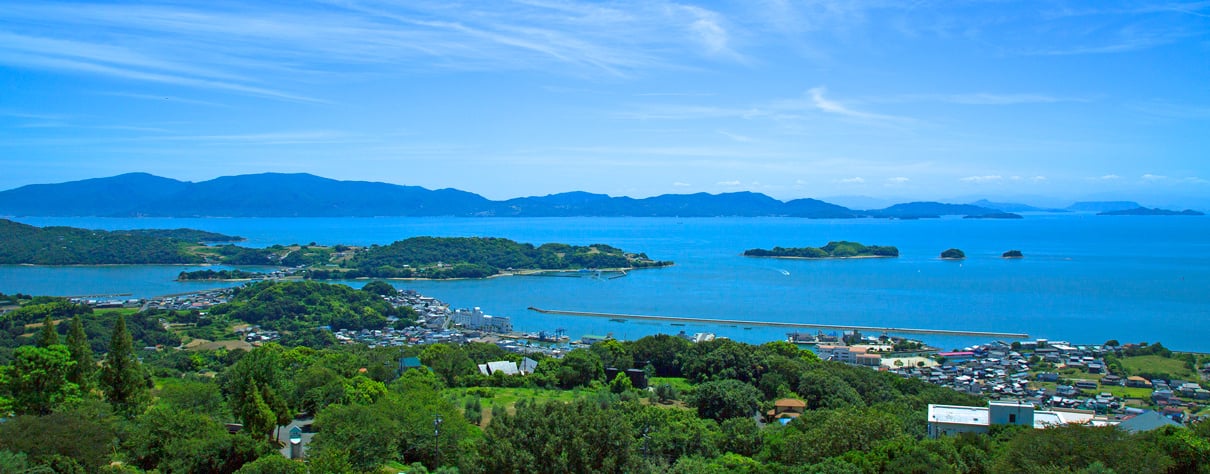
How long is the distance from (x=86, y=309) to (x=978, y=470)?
26335 millimetres

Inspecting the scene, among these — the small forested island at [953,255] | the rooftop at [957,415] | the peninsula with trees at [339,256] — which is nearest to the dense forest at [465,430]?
the rooftop at [957,415]

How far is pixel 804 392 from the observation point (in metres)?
12.6

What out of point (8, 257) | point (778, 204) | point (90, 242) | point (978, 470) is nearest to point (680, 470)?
point (978, 470)

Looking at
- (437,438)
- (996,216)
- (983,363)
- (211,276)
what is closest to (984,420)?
(437,438)

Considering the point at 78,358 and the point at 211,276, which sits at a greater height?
the point at 78,358

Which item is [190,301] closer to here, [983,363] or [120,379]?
[120,379]

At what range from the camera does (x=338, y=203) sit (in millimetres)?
146375

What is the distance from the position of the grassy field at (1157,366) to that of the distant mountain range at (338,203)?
114 m

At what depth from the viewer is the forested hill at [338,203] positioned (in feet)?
445

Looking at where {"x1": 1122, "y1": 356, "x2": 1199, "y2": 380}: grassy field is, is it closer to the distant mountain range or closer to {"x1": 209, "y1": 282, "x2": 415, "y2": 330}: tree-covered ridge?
{"x1": 209, "y1": 282, "x2": 415, "y2": 330}: tree-covered ridge

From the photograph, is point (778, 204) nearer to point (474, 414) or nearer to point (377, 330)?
point (377, 330)

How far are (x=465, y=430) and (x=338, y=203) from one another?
145658mm

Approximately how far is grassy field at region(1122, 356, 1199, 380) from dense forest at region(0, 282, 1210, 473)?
7.60 m

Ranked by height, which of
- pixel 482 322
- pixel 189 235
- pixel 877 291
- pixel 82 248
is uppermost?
pixel 189 235
